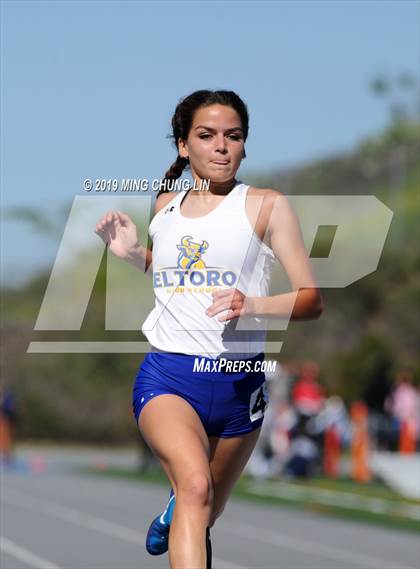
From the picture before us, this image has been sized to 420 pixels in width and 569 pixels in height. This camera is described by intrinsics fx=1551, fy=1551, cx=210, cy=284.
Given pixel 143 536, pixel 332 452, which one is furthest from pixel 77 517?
pixel 332 452

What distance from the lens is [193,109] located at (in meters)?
6.77

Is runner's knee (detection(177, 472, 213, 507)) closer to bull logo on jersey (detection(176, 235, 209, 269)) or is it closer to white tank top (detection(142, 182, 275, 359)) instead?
white tank top (detection(142, 182, 275, 359))

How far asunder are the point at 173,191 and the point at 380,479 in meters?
16.8

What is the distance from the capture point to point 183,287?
6.53 metres

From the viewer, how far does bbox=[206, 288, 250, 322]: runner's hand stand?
20.0ft

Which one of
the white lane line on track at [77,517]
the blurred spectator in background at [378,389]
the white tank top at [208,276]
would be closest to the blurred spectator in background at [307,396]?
the white lane line on track at [77,517]

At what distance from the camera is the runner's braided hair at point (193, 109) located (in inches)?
265

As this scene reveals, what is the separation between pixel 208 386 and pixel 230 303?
58cm

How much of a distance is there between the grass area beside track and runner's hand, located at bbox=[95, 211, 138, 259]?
8.73m

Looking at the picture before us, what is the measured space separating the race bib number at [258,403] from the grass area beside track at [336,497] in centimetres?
856

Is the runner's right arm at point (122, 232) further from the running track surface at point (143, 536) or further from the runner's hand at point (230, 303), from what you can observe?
the running track surface at point (143, 536)

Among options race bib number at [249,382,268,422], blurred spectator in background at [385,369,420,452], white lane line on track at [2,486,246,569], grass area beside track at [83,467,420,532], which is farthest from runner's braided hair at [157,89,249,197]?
blurred spectator in background at [385,369,420,452]

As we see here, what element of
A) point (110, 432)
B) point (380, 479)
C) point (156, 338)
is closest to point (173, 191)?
point (156, 338)

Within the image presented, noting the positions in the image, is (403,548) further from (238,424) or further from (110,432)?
(110,432)
